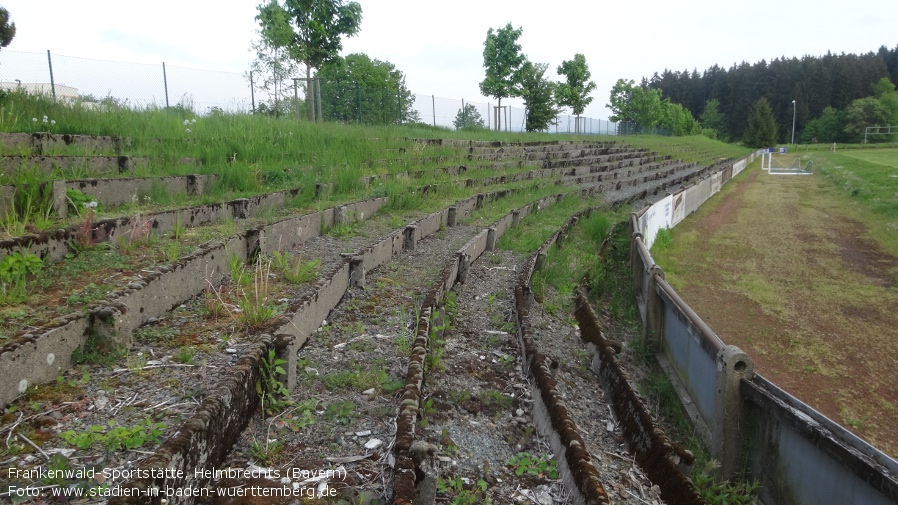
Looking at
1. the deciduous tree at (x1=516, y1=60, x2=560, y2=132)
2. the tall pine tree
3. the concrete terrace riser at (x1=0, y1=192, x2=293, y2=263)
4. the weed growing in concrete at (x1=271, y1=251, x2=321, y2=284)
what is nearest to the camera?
the concrete terrace riser at (x1=0, y1=192, x2=293, y2=263)

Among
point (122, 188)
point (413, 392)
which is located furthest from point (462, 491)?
point (122, 188)

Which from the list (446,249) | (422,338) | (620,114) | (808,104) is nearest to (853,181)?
(446,249)

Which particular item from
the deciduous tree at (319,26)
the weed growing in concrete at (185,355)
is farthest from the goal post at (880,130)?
the weed growing in concrete at (185,355)

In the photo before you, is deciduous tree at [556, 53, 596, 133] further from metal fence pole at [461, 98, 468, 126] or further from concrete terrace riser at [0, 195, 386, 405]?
concrete terrace riser at [0, 195, 386, 405]

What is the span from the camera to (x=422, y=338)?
476 cm

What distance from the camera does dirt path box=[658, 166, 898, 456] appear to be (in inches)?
262

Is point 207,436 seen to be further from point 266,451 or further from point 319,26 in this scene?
point 319,26

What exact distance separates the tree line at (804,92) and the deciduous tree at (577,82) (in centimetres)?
7313

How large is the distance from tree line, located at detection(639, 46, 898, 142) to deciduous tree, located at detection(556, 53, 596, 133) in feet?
240

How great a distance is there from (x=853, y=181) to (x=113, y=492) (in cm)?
3820

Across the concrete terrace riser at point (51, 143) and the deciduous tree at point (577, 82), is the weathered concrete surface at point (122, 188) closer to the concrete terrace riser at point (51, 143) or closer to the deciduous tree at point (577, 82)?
the concrete terrace riser at point (51, 143)

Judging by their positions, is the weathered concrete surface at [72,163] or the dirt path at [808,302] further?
the dirt path at [808,302]

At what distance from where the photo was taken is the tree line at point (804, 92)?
11919cm

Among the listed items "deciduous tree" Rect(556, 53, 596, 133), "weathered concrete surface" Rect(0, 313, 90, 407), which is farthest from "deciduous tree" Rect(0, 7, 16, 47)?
"deciduous tree" Rect(556, 53, 596, 133)
